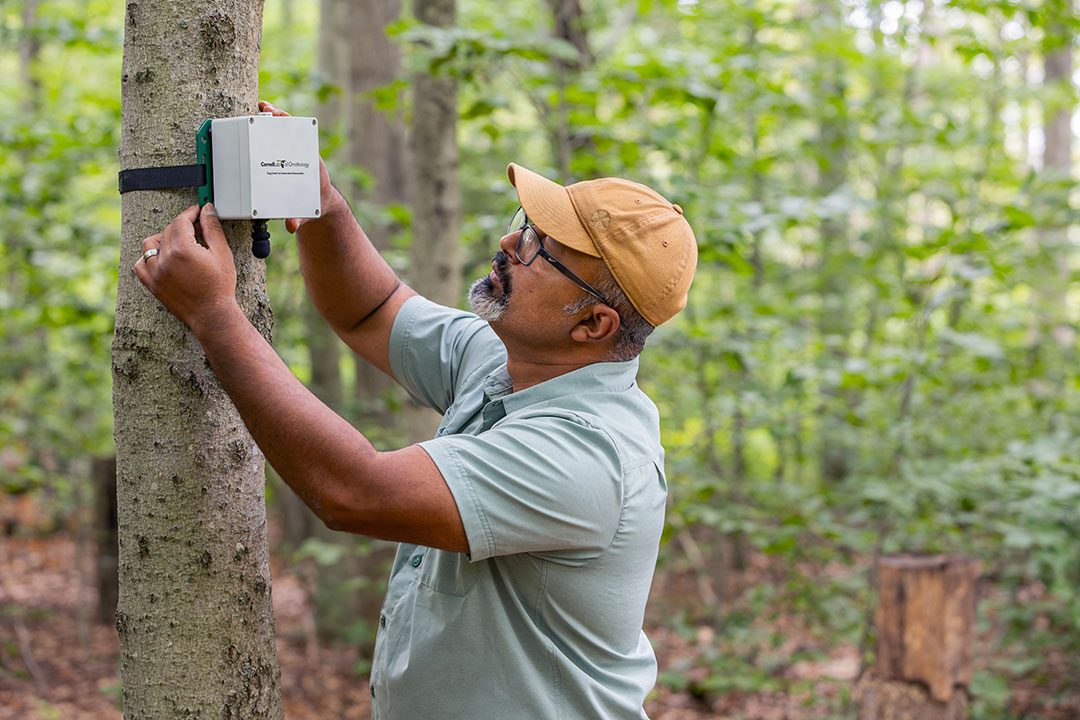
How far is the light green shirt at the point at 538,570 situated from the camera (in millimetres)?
1613

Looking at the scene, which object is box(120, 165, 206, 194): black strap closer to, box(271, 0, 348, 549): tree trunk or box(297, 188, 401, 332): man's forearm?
box(297, 188, 401, 332): man's forearm

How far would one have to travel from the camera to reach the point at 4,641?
593cm

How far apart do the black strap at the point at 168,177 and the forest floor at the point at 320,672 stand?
3.78 meters

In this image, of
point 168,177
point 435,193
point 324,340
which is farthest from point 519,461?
point 324,340

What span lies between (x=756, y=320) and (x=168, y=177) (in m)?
3.53

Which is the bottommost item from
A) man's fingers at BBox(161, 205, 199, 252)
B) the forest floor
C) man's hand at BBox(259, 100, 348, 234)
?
the forest floor

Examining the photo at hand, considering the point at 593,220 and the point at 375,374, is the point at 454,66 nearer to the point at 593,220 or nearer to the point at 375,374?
the point at 593,220

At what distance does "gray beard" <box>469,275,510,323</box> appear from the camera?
193cm

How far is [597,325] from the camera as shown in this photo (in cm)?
192

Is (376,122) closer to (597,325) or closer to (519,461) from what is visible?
(597,325)

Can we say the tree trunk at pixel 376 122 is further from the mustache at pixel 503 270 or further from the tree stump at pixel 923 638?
the mustache at pixel 503 270

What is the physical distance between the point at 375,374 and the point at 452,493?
15.0ft

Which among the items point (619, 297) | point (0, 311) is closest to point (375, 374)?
point (0, 311)

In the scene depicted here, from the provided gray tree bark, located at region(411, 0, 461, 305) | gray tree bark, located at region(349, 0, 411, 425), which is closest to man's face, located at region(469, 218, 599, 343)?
gray tree bark, located at region(411, 0, 461, 305)
